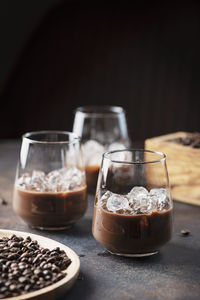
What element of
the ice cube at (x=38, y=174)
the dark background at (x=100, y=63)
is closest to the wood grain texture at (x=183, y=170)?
the ice cube at (x=38, y=174)

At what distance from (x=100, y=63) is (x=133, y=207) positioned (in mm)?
2598

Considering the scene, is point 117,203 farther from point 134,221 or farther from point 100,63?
point 100,63

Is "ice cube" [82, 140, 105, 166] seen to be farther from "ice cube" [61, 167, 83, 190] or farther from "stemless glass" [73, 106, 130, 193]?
"ice cube" [61, 167, 83, 190]

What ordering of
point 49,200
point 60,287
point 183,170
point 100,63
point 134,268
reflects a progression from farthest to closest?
point 100,63 < point 183,170 < point 49,200 < point 134,268 < point 60,287

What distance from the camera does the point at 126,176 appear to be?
4.44 ft

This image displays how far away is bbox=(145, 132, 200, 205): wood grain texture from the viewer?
1818mm

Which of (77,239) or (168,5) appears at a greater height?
(168,5)

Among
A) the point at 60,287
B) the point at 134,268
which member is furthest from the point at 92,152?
the point at 60,287

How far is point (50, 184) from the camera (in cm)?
154

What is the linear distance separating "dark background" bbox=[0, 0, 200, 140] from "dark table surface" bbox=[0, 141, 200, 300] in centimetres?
199

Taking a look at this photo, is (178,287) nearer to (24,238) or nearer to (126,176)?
(126,176)

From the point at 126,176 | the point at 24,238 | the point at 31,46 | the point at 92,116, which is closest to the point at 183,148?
the point at 92,116

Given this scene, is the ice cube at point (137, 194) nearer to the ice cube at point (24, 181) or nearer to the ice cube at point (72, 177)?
the ice cube at point (72, 177)

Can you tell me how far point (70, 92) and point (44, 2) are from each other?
78cm
